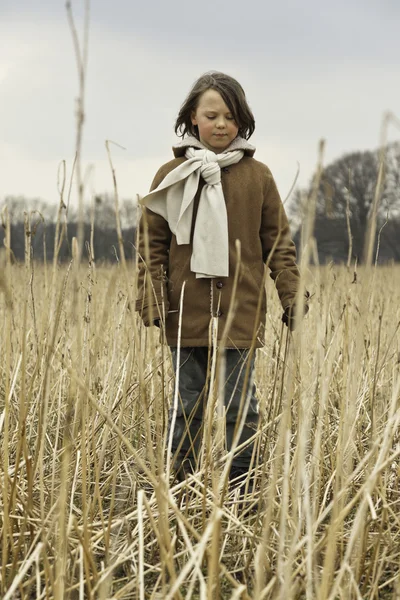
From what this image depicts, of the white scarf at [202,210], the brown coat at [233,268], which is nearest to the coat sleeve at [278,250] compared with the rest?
the brown coat at [233,268]

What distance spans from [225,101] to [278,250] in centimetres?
44

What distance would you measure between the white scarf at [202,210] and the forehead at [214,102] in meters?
0.12

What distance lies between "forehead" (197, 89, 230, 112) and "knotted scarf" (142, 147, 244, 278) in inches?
4.6

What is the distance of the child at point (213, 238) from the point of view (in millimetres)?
→ 1760

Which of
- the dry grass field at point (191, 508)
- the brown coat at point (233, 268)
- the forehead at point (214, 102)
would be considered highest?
the forehead at point (214, 102)

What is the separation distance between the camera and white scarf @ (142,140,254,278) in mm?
1747

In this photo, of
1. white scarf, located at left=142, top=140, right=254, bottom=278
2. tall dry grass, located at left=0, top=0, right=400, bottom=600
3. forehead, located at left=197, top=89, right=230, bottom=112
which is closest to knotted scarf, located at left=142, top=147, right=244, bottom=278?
white scarf, located at left=142, top=140, right=254, bottom=278

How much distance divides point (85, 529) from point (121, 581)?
13.6 inches

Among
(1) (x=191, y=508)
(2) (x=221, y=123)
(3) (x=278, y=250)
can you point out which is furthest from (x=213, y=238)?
(1) (x=191, y=508)

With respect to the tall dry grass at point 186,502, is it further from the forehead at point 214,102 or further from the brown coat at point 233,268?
the forehead at point 214,102

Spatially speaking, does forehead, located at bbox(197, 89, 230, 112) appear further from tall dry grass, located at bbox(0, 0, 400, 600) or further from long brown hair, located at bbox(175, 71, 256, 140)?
tall dry grass, located at bbox(0, 0, 400, 600)

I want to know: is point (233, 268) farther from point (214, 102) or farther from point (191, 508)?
point (191, 508)

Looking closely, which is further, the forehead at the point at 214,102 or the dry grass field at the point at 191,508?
the forehead at the point at 214,102

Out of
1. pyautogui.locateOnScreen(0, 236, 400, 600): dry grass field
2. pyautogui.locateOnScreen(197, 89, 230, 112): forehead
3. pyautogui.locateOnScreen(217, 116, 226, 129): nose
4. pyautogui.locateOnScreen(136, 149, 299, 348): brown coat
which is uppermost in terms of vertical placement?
pyautogui.locateOnScreen(197, 89, 230, 112): forehead
